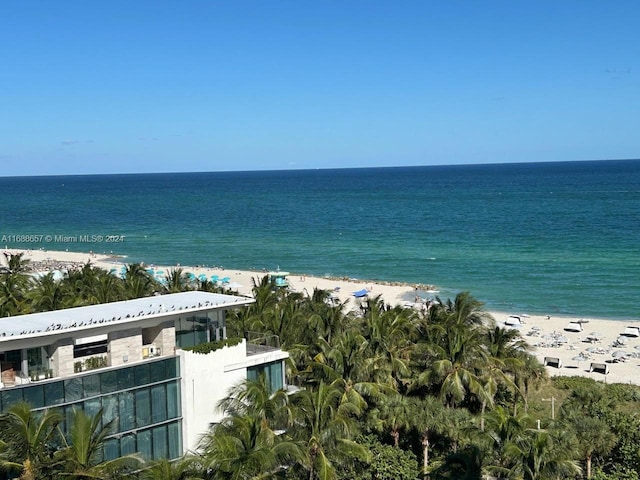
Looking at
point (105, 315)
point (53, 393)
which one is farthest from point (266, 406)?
point (53, 393)

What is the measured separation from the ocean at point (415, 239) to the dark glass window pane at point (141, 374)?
4426 cm

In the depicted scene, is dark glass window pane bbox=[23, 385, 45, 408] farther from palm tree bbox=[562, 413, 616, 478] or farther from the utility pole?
the utility pole

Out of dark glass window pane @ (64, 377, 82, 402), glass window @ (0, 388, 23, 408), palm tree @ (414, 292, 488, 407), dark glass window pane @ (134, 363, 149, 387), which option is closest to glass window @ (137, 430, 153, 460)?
dark glass window pane @ (134, 363, 149, 387)

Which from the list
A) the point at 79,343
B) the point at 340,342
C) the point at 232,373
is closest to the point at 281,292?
the point at 340,342

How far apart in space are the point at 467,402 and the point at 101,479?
55.8 ft

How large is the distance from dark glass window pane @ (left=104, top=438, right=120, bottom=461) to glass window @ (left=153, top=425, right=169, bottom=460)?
1363mm

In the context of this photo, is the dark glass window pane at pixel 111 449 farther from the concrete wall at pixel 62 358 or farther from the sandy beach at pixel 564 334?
the sandy beach at pixel 564 334

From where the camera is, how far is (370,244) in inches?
3979

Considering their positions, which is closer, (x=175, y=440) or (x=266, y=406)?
(x=266, y=406)

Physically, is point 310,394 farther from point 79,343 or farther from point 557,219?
point 557,219

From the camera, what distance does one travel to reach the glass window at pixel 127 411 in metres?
20.7

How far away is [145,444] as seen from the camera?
21.3m

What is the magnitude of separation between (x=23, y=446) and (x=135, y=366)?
497 cm

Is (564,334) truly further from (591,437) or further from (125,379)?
(125,379)
